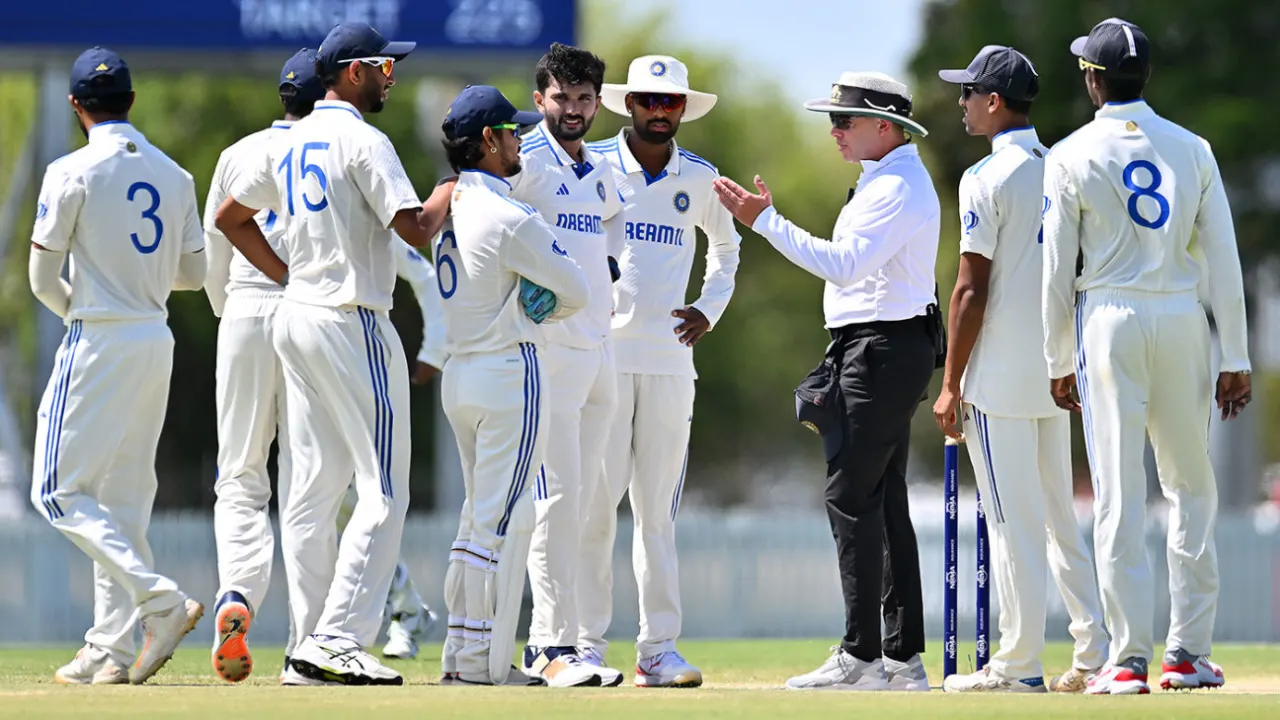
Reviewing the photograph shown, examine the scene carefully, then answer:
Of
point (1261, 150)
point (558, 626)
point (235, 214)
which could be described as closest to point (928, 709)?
point (558, 626)

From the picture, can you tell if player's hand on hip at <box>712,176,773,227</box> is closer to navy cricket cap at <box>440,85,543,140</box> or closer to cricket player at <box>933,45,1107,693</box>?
cricket player at <box>933,45,1107,693</box>

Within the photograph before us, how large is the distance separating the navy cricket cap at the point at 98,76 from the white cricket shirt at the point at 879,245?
2.81 m

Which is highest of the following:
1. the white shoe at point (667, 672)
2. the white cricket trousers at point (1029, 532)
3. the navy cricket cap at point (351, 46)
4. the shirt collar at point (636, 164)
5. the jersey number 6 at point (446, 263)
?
the navy cricket cap at point (351, 46)

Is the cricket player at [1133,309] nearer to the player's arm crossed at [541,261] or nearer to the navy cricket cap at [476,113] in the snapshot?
the player's arm crossed at [541,261]

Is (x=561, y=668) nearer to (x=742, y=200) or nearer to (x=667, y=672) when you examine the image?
(x=667, y=672)

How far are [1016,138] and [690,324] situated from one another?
5.72ft

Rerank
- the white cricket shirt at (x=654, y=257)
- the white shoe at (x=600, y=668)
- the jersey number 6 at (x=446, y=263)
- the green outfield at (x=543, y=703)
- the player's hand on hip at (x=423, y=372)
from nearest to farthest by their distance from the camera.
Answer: the green outfield at (x=543, y=703), the jersey number 6 at (x=446, y=263), the white shoe at (x=600, y=668), the white cricket shirt at (x=654, y=257), the player's hand on hip at (x=423, y=372)

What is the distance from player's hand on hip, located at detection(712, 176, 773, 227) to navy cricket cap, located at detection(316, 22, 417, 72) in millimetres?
1446

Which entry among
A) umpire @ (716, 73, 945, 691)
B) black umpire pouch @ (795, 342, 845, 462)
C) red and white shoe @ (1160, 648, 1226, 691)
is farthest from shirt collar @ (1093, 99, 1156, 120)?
red and white shoe @ (1160, 648, 1226, 691)

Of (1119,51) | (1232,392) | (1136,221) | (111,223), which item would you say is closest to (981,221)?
(1136,221)

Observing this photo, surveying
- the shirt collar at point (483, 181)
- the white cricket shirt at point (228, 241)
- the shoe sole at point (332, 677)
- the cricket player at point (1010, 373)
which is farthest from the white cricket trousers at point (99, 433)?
the cricket player at point (1010, 373)

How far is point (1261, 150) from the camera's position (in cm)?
2614

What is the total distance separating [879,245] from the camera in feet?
29.3

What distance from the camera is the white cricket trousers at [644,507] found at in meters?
9.77
